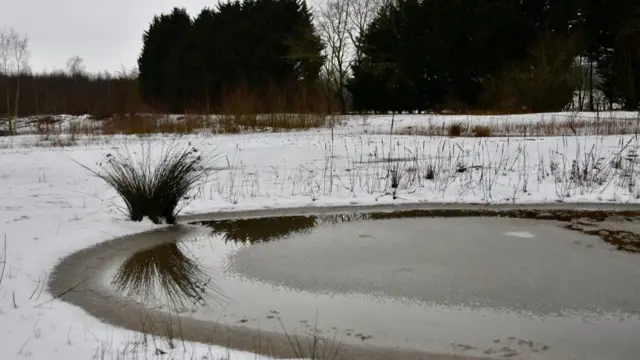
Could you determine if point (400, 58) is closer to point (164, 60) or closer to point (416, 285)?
point (164, 60)

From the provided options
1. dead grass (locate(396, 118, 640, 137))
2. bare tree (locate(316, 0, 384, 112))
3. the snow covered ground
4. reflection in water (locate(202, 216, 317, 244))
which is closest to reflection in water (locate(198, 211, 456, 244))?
reflection in water (locate(202, 216, 317, 244))

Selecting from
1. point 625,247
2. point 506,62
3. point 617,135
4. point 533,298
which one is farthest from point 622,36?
point 533,298

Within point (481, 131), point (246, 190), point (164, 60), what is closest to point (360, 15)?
point (164, 60)

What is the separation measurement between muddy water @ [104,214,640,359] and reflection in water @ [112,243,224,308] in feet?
0.06

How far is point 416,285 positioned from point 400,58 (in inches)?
1308

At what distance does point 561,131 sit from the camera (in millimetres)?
18391

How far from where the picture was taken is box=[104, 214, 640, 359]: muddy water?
4312mm

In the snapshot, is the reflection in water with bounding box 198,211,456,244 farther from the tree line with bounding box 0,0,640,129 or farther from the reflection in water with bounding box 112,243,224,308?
the tree line with bounding box 0,0,640,129

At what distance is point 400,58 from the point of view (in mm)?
37312

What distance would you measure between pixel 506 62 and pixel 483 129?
578 inches

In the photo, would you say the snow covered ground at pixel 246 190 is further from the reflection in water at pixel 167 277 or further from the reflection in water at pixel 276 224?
the reflection in water at pixel 276 224

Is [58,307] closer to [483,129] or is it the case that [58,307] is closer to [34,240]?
[34,240]

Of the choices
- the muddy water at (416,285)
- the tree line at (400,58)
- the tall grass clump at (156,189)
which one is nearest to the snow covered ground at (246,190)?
the tall grass clump at (156,189)

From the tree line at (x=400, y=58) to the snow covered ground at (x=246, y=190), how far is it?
10.9 meters
